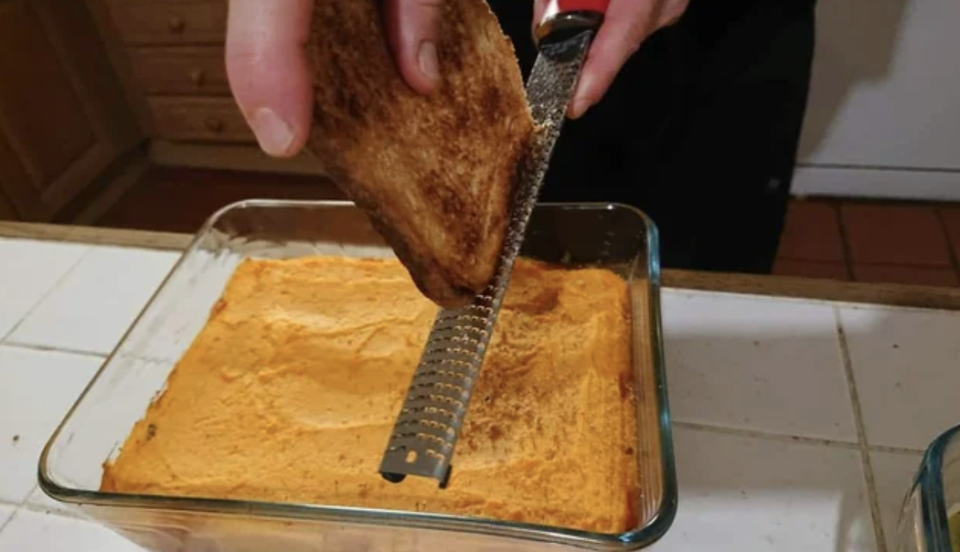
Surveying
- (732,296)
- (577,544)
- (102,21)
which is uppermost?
(577,544)

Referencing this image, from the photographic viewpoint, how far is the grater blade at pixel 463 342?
1.53ft

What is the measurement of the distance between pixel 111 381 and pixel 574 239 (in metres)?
0.41

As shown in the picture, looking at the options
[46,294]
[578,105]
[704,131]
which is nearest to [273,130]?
[578,105]

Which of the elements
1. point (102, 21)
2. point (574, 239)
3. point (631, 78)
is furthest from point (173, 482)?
point (102, 21)

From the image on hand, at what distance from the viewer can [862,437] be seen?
2.00 ft

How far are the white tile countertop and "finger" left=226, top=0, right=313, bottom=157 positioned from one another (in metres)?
0.37

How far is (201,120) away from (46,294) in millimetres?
1476

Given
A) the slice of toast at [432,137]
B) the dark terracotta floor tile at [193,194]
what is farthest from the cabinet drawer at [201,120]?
the slice of toast at [432,137]

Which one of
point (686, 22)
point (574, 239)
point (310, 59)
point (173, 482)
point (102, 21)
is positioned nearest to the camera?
point (310, 59)

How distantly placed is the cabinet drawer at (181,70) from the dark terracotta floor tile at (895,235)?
1564 millimetres

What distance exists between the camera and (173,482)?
58 centimetres

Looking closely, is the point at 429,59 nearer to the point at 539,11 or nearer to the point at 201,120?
the point at 539,11

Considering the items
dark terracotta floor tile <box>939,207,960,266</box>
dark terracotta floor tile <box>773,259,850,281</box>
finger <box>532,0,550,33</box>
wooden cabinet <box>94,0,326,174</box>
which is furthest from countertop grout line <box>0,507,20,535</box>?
dark terracotta floor tile <box>939,207,960,266</box>

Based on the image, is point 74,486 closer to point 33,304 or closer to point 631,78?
point 33,304
